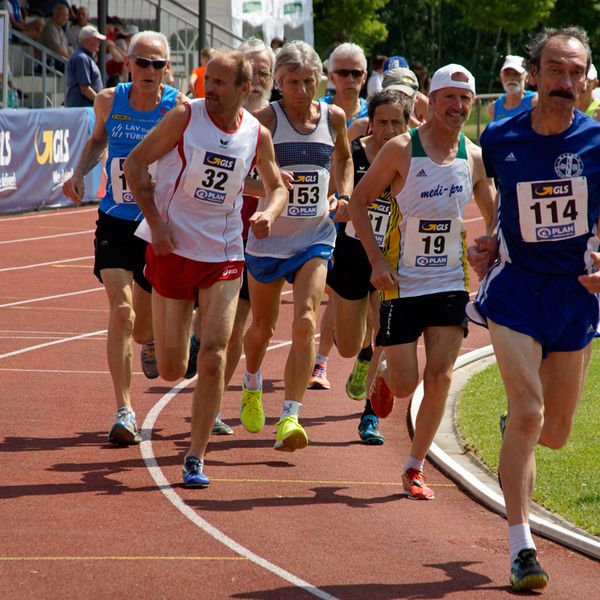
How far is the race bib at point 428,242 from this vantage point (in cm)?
737

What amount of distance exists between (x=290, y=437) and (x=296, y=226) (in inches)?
55.0

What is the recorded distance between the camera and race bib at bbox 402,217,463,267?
24.2 feet

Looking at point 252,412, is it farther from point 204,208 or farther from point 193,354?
point 204,208

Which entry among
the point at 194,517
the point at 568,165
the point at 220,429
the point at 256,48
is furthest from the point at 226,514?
the point at 256,48

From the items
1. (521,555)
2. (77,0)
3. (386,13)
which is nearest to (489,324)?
(521,555)

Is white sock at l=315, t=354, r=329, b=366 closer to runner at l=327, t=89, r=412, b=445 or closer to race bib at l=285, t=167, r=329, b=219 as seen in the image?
runner at l=327, t=89, r=412, b=445

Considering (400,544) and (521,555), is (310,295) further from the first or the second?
(521,555)

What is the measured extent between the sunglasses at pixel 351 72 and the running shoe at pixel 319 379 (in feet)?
7.26

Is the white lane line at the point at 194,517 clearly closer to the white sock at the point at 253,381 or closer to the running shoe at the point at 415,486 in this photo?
the white sock at the point at 253,381

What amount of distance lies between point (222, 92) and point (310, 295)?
1446 mm

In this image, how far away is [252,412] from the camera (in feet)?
27.9

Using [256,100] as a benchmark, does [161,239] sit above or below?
below

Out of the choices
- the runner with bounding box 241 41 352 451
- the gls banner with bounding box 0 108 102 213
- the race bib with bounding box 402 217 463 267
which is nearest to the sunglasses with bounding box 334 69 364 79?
the runner with bounding box 241 41 352 451

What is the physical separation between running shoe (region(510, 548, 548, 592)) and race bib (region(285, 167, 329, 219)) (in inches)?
127
